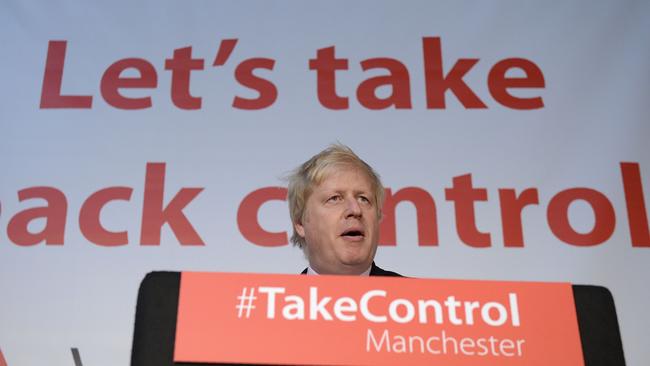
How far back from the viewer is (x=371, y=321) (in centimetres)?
72

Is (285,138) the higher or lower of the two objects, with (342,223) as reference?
higher

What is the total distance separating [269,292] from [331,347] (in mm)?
78

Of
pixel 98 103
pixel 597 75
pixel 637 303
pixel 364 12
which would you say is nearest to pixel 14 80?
pixel 98 103

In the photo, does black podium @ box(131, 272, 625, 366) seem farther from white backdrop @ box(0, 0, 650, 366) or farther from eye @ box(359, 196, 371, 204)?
white backdrop @ box(0, 0, 650, 366)

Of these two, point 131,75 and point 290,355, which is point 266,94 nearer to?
point 131,75

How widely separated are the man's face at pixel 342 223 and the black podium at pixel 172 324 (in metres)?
1.11

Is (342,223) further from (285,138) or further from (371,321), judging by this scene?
(371,321)

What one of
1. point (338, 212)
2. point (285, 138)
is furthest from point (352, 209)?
point (285, 138)

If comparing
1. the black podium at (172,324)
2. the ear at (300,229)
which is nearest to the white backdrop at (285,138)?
the ear at (300,229)

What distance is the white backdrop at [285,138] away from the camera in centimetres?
225

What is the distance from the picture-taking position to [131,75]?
8.39ft

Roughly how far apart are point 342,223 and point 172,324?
45.9 inches

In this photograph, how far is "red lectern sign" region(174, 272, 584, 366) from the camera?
0.70 metres

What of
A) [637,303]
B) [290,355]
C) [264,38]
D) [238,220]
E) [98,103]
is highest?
[264,38]
